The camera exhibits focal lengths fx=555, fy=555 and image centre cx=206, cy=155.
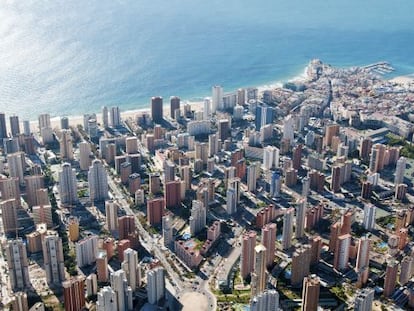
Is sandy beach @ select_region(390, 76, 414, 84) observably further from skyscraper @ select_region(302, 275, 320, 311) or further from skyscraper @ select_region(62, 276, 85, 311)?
skyscraper @ select_region(62, 276, 85, 311)

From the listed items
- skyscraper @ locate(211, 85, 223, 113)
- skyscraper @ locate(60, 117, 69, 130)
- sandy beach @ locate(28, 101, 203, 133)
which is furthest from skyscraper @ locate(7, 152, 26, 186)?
skyscraper @ locate(211, 85, 223, 113)

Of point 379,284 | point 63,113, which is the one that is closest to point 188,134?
point 63,113

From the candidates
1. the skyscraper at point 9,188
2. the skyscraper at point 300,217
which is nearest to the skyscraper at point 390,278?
the skyscraper at point 300,217

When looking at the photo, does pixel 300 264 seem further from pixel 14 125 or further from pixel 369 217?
pixel 14 125

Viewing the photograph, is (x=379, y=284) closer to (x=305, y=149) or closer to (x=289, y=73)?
(x=305, y=149)

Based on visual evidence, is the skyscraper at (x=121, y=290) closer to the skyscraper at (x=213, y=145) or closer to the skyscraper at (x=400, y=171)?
the skyscraper at (x=213, y=145)

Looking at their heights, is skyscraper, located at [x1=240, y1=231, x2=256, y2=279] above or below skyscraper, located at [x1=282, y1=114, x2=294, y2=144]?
below

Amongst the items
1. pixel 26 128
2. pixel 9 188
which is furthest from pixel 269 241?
pixel 26 128
